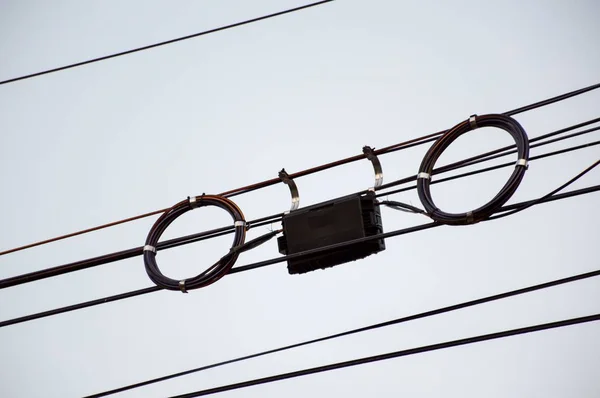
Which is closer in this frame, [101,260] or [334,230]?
[334,230]

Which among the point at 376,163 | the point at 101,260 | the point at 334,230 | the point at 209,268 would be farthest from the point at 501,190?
the point at 101,260

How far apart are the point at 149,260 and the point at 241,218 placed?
2.19 ft

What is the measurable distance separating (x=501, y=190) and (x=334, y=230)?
38.3 inches

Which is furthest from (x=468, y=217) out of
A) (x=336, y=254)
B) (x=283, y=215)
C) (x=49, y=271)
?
(x=49, y=271)

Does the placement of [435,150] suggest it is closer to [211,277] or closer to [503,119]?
[503,119]

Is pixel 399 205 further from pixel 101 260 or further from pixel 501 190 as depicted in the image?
pixel 101 260

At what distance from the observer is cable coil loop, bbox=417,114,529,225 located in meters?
4.40

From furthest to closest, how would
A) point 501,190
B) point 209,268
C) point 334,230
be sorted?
1. point 209,268
2. point 334,230
3. point 501,190

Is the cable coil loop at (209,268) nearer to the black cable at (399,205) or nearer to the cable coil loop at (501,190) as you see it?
the black cable at (399,205)

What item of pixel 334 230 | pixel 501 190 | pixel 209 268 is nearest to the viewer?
pixel 501 190

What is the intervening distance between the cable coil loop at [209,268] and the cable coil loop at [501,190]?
118 centimetres

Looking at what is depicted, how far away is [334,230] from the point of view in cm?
468

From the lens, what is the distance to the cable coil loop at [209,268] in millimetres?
4961

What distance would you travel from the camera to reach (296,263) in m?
4.69
